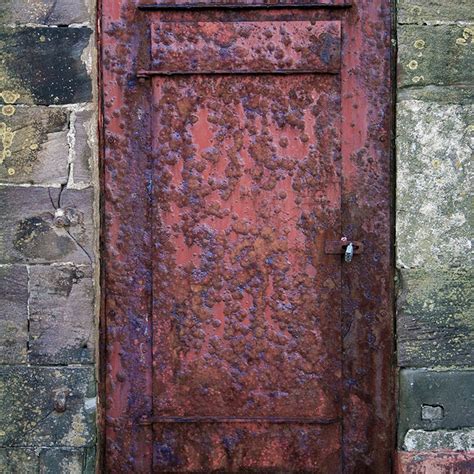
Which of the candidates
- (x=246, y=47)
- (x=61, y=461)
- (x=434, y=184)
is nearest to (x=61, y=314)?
(x=61, y=461)

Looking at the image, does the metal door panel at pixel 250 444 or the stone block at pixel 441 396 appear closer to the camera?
the stone block at pixel 441 396

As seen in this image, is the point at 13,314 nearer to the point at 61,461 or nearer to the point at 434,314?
the point at 61,461

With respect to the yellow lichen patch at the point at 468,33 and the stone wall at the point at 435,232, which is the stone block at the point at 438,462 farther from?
the yellow lichen patch at the point at 468,33

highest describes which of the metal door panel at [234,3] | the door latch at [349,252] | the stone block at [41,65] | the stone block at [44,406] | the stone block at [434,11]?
the metal door panel at [234,3]

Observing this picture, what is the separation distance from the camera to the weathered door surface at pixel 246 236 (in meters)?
2.77

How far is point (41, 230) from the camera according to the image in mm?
2703

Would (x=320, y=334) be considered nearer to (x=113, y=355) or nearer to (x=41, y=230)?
(x=113, y=355)

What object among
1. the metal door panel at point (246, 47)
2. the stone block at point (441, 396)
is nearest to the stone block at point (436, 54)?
the metal door panel at point (246, 47)

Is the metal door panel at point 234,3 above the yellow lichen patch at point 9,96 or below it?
above

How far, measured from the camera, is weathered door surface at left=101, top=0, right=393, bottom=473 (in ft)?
9.07

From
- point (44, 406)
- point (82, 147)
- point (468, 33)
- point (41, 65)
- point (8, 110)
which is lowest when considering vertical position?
point (44, 406)

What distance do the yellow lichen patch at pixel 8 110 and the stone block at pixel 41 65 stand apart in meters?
0.04

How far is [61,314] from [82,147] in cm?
62

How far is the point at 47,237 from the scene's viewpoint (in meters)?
2.70
